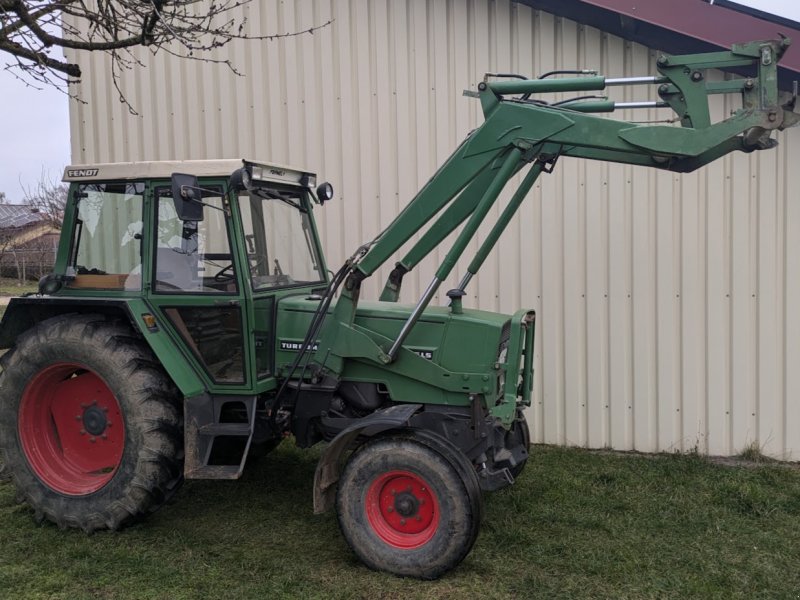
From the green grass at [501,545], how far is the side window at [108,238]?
1.60m

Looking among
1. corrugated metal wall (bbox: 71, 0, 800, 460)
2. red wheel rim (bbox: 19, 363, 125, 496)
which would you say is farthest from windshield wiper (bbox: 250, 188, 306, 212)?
corrugated metal wall (bbox: 71, 0, 800, 460)

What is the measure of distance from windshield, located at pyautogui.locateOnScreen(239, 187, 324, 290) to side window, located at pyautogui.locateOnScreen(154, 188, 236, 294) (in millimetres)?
172

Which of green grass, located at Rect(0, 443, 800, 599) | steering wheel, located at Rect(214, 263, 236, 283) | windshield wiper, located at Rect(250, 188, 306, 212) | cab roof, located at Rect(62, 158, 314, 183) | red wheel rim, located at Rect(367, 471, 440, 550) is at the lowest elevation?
green grass, located at Rect(0, 443, 800, 599)

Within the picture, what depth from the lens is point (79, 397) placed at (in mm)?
4801

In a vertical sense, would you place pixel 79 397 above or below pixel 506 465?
above

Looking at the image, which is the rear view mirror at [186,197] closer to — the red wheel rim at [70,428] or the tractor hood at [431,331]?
the tractor hood at [431,331]

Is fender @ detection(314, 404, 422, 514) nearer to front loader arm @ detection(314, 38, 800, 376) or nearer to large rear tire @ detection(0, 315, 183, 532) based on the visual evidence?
front loader arm @ detection(314, 38, 800, 376)

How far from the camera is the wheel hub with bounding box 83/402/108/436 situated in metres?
4.71

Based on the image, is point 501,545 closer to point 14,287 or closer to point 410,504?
point 410,504

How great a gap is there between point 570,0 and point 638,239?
2.06m

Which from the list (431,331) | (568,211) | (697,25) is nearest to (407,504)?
(431,331)

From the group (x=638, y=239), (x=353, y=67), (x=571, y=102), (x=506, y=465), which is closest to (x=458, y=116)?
(x=353, y=67)

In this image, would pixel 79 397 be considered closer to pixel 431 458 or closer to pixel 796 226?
pixel 431 458

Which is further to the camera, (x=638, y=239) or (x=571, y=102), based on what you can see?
(x=638, y=239)
